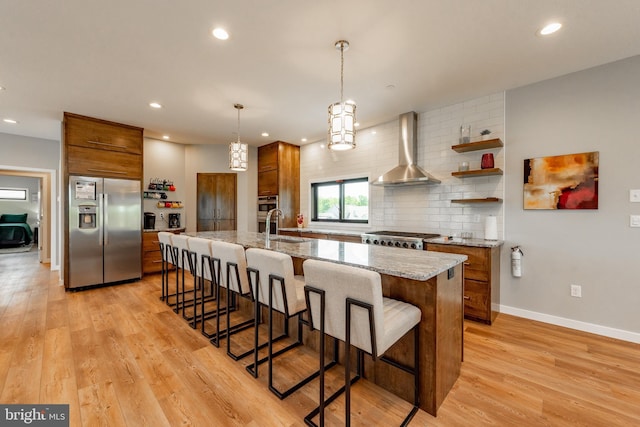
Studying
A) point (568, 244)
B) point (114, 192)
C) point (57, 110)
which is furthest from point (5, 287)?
point (568, 244)

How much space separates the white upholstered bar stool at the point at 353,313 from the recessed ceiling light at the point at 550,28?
7.93 feet

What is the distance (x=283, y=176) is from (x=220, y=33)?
3.53m

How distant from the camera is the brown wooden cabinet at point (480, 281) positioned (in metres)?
2.93

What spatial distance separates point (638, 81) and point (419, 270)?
310 cm

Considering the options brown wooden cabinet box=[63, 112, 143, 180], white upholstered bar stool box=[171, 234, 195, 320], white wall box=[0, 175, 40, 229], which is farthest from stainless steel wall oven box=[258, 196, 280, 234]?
white wall box=[0, 175, 40, 229]

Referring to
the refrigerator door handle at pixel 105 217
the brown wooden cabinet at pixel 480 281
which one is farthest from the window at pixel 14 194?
the brown wooden cabinet at pixel 480 281

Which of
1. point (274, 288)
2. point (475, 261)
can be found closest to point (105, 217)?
point (274, 288)

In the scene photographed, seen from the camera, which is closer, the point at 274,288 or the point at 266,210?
the point at 274,288

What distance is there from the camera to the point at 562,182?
2.92 meters

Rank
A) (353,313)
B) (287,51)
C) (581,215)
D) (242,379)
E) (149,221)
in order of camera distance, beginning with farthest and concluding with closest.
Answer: (149,221)
(581,215)
(287,51)
(242,379)
(353,313)

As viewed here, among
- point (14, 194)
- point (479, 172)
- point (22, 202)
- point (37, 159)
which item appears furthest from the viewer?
point (22, 202)

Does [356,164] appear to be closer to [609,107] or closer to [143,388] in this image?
[609,107]

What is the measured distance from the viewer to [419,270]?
60.1 inches

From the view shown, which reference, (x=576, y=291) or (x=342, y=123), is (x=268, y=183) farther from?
(x=576, y=291)
